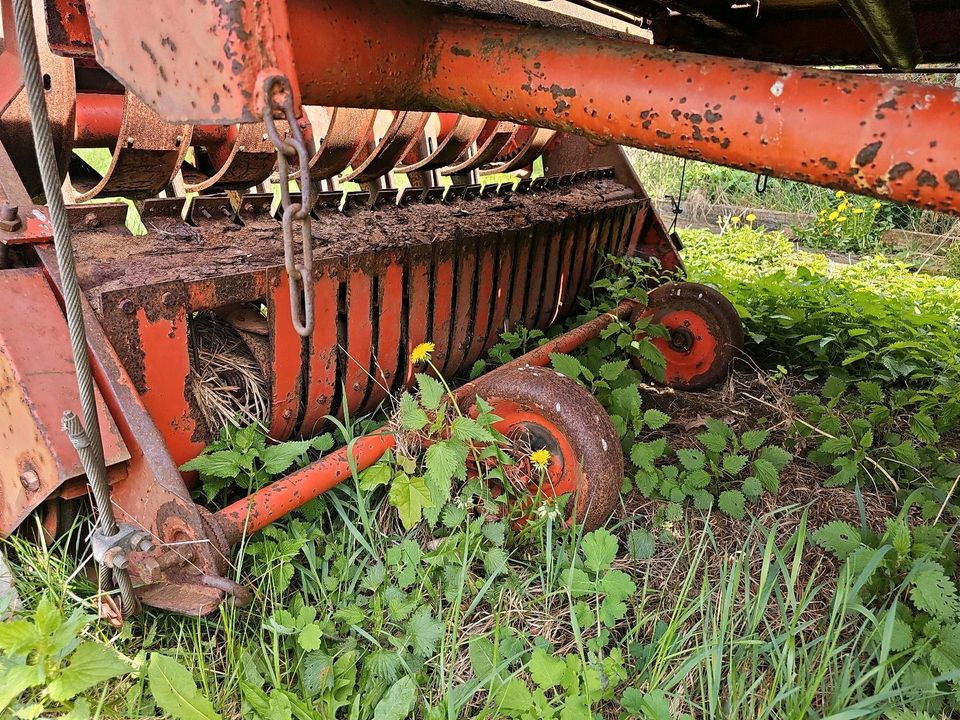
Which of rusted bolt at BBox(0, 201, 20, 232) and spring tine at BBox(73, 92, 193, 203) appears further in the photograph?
spring tine at BBox(73, 92, 193, 203)

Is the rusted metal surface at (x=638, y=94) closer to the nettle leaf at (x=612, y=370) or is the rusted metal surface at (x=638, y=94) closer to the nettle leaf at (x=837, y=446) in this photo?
the nettle leaf at (x=612, y=370)

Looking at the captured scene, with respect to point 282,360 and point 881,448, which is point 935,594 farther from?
point 282,360

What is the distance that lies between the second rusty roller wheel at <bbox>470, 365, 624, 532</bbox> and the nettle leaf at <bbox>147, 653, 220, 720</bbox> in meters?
0.93

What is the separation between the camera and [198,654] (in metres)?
1.63

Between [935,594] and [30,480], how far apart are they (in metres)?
2.11

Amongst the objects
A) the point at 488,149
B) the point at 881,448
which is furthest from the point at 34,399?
the point at 881,448

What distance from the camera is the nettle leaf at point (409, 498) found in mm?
1863

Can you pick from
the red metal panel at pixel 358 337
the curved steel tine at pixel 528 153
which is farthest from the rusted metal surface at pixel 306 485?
the curved steel tine at pixel 528 153

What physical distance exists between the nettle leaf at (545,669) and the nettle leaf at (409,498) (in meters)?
0.48

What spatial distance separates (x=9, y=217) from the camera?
5.49ft

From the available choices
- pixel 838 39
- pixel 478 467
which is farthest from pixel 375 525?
pixel 838 39

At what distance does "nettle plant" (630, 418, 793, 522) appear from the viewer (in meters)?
2.16

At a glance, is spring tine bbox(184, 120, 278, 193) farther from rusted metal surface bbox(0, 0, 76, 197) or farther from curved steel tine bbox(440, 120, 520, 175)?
curved steel tine bbox(440, 120, 520, 175)

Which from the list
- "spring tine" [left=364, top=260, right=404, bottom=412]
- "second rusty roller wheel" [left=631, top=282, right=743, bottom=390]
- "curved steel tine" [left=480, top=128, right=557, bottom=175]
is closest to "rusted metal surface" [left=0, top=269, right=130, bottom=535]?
"spring tine" [left=364, top=260, right=404, bottom=412]
